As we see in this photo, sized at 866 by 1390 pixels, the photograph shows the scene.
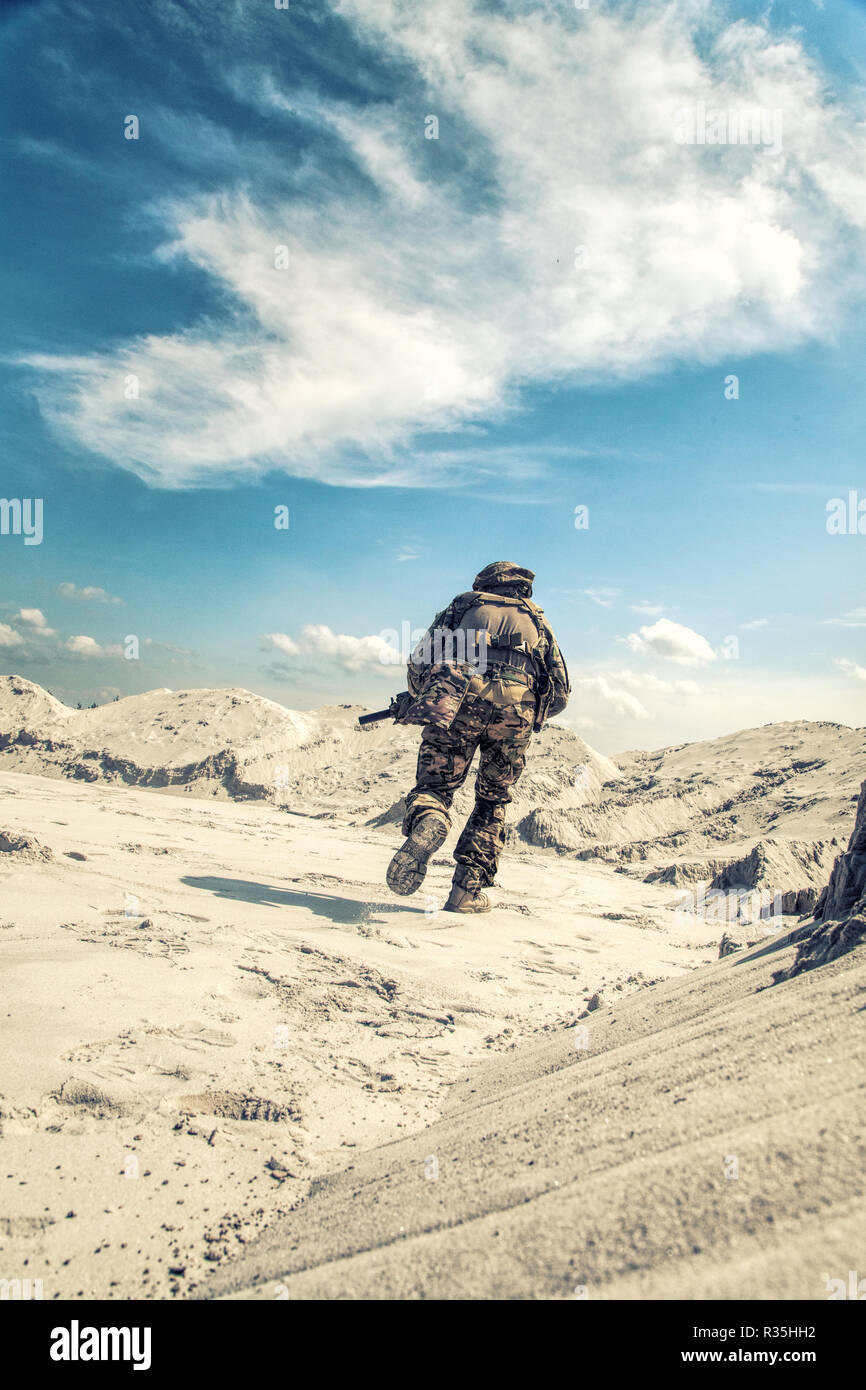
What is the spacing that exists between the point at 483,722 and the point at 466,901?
124 centimetres

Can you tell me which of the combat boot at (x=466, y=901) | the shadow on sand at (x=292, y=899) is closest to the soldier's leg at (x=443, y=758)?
the combat boot at (x=466, y=901)

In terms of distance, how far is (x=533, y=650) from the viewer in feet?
15.8

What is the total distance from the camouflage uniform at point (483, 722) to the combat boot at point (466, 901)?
1.7 inches

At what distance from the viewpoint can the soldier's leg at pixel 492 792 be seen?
4.65 meters

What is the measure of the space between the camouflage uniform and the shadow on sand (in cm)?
59

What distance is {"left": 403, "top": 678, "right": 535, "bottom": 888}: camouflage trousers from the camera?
4.55m

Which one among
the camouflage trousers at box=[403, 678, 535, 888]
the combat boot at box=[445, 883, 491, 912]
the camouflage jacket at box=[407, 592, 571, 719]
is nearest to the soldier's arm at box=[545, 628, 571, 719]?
the camouflage jacket at box=[407, 592, 571, 719]

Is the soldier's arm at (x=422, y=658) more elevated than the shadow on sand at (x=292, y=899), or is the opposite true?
the soldier's arm at (x=422, y=658)

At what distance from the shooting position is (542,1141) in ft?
3.96

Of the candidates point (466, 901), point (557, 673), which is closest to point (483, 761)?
point (557, 673)

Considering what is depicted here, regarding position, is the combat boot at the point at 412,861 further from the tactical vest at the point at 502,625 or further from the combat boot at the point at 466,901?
the tactical vest at the point at 502,625

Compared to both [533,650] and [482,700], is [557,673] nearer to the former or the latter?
[533,650]

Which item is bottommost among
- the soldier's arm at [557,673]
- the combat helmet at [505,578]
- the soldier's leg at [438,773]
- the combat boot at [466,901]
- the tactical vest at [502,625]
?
the combat boot at [466,901]

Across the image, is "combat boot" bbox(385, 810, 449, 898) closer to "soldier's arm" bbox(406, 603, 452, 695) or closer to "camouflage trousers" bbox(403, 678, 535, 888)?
"camouflage trousers" bbox(403, 678, 535, 888)
